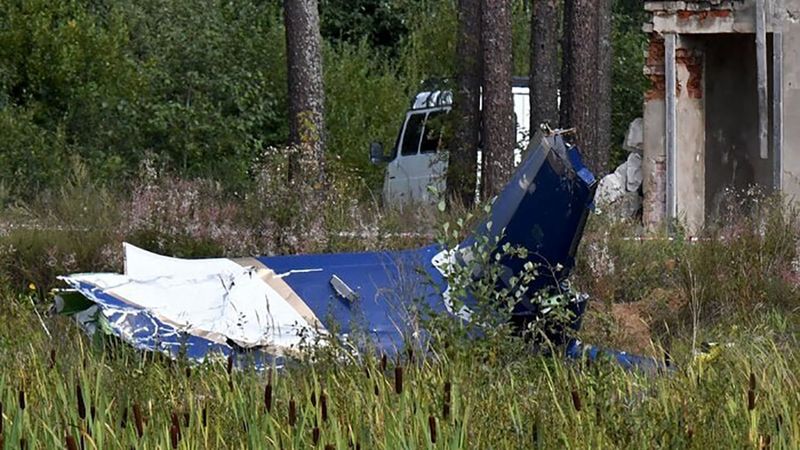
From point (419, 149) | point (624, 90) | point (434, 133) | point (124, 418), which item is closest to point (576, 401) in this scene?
point (124, 418)

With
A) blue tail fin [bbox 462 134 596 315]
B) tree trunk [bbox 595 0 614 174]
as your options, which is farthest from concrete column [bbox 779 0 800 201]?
blue tail fin [bbox 462 134 596 315]

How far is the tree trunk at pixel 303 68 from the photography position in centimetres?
1827

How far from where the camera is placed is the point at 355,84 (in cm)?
2936

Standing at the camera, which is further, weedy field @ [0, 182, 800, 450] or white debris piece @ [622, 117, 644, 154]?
white debris piece @ [622, 117, 644, 154]

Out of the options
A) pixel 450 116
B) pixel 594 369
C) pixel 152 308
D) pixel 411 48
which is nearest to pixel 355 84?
pixel 411 48

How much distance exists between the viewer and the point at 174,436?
17.5 ft

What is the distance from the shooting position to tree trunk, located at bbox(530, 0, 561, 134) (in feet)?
69.7

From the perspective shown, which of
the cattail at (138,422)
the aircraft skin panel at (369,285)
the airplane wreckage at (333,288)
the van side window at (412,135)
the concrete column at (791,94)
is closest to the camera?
the cattail at (138,422)

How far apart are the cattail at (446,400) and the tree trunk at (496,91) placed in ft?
42.1

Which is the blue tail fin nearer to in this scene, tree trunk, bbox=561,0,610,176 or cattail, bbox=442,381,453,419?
cattail, bbox=442,381,453,419

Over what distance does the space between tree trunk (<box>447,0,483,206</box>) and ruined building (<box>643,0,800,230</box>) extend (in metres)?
2.34

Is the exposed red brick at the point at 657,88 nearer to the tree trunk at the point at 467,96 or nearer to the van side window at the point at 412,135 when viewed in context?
the tree trunk at the point at 467,96

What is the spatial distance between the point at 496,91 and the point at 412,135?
121 inches

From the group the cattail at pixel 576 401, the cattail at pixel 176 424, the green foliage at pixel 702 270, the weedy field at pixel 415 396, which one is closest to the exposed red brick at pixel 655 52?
the green foliage at pixel 702 270
